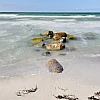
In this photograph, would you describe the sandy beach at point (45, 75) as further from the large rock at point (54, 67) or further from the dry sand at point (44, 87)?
the large rock at point (54, 67)

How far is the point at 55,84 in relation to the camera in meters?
7.04

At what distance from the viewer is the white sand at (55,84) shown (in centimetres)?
616

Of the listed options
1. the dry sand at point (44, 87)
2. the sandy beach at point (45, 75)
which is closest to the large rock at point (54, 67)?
the sandy beach at point (45, 75)

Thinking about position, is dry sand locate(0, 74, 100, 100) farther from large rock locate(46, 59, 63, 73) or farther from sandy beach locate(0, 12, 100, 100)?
large rock locate(46, 59, 63, 73)

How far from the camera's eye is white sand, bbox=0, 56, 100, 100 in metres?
6.16

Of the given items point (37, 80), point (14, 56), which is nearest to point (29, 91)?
point (37, 80)

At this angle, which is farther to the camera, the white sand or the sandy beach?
the sandy beach

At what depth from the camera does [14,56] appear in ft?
35.5

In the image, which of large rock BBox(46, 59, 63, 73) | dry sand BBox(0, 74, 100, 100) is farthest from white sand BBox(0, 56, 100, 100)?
large rock BBox(46, 59, 63, 73)

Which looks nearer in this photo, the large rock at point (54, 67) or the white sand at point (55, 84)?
the white sand at point (55, 84)

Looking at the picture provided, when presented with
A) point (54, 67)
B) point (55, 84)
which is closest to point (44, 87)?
point (55, 84)

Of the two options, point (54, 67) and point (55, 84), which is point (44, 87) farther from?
point (54, 67)

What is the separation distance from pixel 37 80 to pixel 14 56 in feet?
12.8

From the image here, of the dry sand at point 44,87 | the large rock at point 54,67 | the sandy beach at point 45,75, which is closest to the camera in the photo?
the dry sand at point 44,87
